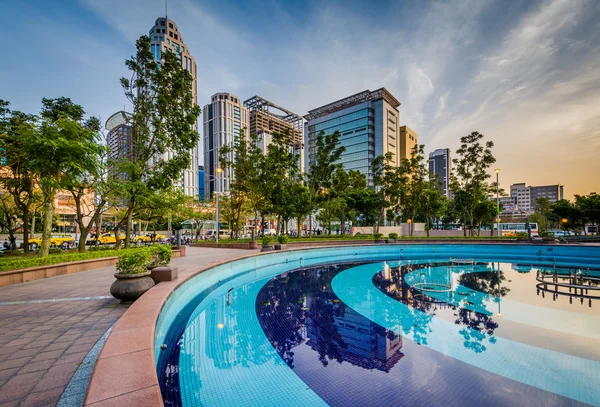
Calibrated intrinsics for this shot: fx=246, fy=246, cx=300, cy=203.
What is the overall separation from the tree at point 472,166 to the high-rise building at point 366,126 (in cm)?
4052

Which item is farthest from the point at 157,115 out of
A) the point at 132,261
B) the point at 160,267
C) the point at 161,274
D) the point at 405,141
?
the point at 405,141

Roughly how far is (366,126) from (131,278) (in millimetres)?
77405

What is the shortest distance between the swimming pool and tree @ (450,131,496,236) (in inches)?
837

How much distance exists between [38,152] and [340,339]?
13.1m

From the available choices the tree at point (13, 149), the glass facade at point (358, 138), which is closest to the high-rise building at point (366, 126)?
the glass facade at point (358, 138)

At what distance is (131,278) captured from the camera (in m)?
6.15

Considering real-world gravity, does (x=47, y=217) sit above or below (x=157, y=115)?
→ below

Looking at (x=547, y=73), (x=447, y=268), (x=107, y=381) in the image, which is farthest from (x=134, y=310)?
(x=547, y=73)

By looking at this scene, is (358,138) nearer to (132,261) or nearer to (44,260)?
(44,260)

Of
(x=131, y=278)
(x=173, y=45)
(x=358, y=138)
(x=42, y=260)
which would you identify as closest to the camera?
(x=131, y=278)

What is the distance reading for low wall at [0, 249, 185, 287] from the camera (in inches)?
322

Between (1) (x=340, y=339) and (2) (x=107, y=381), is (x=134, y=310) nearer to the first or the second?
(2) (x=107, y=381)

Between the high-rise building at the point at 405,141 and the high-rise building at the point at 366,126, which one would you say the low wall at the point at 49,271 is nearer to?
the high-rise building at the point at 366,126

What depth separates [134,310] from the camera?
4.79 m
